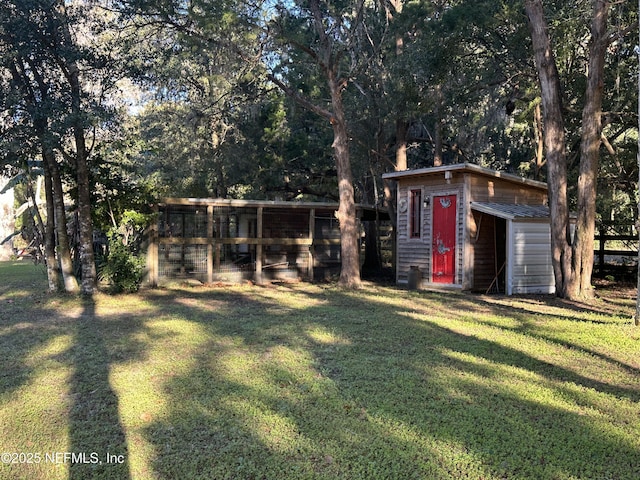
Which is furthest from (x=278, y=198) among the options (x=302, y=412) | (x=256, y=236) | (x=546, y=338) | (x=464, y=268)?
(x=302, y=412)

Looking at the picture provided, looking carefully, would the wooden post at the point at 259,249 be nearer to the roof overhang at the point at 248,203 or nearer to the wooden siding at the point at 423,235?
the roof overhang at the point at 248,203

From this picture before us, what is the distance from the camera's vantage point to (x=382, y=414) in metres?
4.11

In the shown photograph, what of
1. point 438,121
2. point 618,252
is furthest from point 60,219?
point 618,252

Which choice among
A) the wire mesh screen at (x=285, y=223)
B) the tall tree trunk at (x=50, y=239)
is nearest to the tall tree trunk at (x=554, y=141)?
the wire mesh screen at (x=285, y=223)

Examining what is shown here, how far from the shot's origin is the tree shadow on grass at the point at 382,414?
327 cm

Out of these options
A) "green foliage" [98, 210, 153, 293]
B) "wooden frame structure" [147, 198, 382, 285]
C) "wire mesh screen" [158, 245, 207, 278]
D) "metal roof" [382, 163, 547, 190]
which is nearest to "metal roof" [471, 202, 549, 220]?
"metal roof" [382, 163, 547, 190]

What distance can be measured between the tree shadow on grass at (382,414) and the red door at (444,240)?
625 centimetres

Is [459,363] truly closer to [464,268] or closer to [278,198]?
[464,268]

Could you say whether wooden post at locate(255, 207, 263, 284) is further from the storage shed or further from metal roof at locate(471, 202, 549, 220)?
metal roof at locate(471, 202, 549, 220)

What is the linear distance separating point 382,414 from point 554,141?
9137 millimetres

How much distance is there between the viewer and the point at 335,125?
523 inches

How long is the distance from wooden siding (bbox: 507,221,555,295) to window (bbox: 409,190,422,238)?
7.71ft

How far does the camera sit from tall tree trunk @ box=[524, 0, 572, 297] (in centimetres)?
1087

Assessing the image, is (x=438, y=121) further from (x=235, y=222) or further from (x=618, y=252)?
(x=235, y=222)
